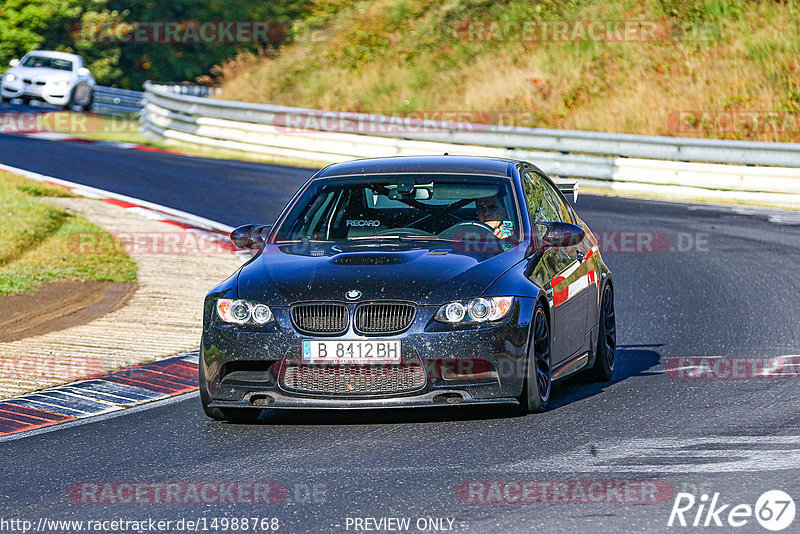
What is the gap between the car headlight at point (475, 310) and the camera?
7.68 metres

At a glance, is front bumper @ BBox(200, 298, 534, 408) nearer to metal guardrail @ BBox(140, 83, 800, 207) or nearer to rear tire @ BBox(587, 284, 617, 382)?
rear tire @ BBox(587, 284, 617, 382)

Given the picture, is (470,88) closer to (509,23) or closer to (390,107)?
(390,107)

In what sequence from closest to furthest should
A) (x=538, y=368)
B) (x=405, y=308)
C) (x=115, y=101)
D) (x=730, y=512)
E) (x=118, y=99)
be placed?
1. (x=730, y=512)
2. (x=405, y=308)
3. (x=538, y=368)
4. (x=118, y=99)
5. (x=115, y=101)

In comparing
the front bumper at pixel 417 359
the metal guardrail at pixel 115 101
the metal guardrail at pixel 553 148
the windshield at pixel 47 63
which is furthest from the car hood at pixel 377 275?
the metal guardrail at pixel 115 101

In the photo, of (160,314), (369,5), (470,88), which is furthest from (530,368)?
(369,5)

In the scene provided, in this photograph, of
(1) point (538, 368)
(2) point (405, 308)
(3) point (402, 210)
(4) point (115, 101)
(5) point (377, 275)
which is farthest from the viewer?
(4) point (115, 101)

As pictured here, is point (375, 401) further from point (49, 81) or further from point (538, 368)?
point (49, 81)

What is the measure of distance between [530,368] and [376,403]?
920 mm

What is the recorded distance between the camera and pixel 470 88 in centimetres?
3238

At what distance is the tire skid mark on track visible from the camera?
28.3 ft

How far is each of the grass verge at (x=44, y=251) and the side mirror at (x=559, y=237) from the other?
6.25 metres

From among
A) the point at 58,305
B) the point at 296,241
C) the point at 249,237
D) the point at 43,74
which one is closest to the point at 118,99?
the point at 43,74

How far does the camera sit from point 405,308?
304 inches

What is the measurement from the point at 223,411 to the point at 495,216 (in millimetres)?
2178
